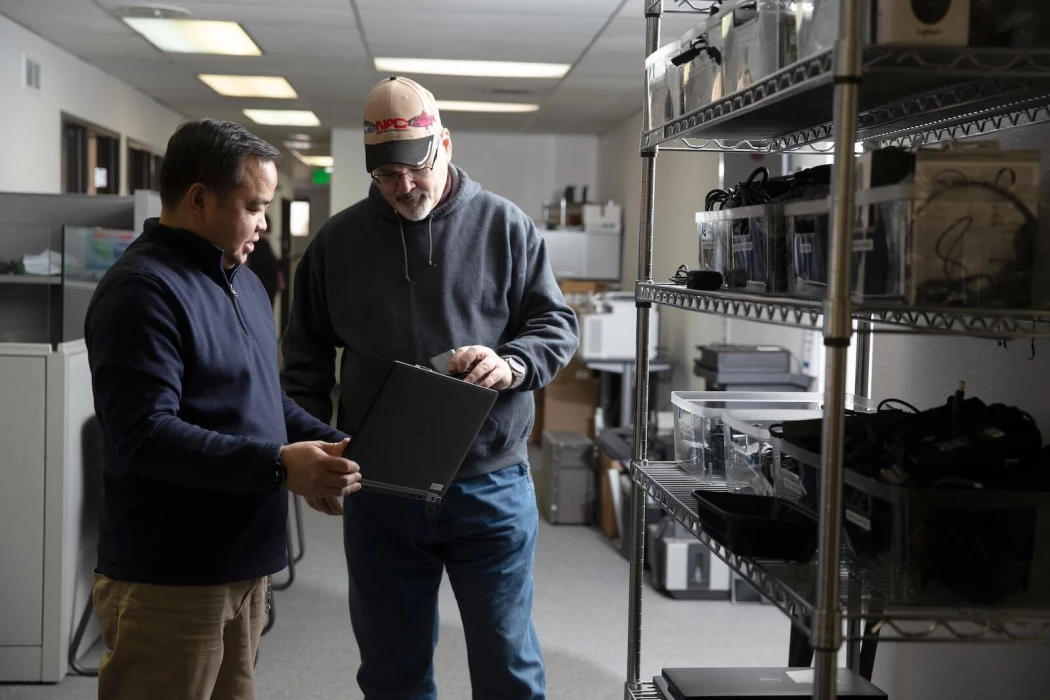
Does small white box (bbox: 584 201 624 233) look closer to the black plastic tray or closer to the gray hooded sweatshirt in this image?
the gray hooded sweatshirt

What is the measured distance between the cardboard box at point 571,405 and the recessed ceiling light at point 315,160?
24.9 feet

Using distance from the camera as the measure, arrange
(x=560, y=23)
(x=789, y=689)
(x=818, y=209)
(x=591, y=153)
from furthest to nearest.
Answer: (x=591, y=153) → (x=560, y=23) → (x=789, y=689) → (x=818, y=209)

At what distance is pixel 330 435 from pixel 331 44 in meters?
4.15

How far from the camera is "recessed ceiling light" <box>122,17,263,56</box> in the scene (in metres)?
5.25

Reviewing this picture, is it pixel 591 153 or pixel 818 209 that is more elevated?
pixel 591 153

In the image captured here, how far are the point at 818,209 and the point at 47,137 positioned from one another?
5.91m

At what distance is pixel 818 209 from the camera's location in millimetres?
1394

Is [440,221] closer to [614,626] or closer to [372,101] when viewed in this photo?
[372,101]

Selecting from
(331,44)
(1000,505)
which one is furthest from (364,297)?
(331,44)

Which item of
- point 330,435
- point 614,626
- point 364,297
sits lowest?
point 614,626

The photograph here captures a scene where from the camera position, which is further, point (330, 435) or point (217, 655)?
point (330, 435)

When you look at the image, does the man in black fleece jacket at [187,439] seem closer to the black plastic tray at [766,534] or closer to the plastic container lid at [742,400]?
the black plastic tray at [766,534]

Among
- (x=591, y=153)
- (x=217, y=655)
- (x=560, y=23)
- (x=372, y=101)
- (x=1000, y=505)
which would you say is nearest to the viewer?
(x=1000, y=505)

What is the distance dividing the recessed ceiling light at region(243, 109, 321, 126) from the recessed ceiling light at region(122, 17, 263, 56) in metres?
2.67
